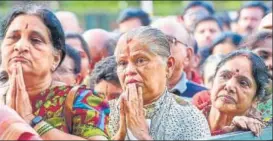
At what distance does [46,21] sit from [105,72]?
5.07ft

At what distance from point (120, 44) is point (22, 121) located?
0.73 metres

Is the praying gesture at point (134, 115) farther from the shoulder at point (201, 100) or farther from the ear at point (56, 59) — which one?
the shoulder at point (201, 100)

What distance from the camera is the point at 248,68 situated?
4531 millimetres

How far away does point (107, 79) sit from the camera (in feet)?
17.1

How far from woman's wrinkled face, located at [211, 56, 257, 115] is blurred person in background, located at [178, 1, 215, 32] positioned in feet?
17.3

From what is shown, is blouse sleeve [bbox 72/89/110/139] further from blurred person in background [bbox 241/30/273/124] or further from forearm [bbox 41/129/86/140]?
blurred person in background [bbox 241/30/273/124]

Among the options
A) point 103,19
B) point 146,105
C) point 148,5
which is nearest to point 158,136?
point 146,105

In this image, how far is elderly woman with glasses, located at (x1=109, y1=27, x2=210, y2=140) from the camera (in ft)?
12.1

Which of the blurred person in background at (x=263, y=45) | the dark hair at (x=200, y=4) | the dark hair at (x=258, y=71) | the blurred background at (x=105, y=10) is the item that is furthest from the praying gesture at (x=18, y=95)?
the blurred background at (x=105, y=10)

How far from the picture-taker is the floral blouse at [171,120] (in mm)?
3678

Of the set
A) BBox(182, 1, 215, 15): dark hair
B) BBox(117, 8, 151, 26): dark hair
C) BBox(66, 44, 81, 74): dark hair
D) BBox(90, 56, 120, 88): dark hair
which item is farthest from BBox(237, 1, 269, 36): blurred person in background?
BBox(90, 56, 120, 88): dark hair

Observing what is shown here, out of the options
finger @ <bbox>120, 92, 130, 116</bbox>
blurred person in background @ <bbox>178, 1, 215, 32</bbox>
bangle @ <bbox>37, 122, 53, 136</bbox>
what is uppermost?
blurred person in background @ <bbox>178, 1, 215, 32</bbox>

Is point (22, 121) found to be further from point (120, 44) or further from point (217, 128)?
point (217, 128)

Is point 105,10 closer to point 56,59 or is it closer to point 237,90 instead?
point 237,90
